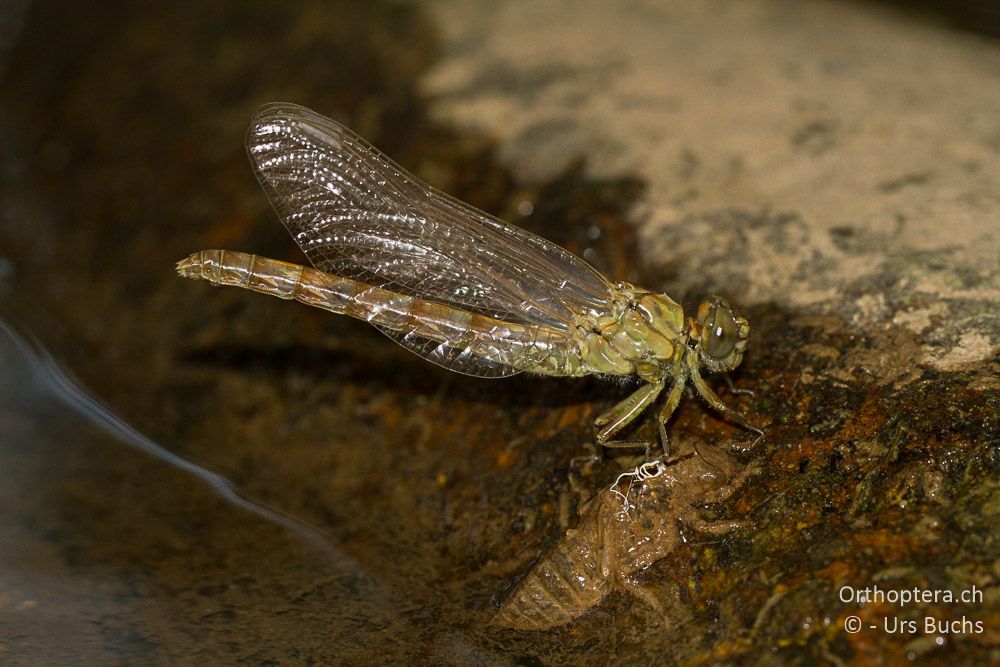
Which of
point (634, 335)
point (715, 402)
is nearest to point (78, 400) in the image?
point (634, 335)

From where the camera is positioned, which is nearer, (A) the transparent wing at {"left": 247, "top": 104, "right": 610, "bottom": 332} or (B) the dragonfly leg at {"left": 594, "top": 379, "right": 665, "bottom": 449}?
(B) the dragonfly leg at {"left": 594, "top": 379, "right": 665, "bottom": 449}

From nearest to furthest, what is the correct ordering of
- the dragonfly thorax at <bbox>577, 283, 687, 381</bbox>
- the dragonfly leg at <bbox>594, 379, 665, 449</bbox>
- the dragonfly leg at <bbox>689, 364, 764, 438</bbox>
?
the dragonfly leg at <bbox>689, 364, 764, 438</bbox> < the dragonfly leg at <bbox>594, 379, 665, 449</bbox> < the dragonfly thorax at <bbox>577, 283, 687, 381</bbox>

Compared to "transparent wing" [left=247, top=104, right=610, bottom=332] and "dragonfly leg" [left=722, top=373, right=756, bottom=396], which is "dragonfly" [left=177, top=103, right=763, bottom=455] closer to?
"transparent wing" [left=247, top=104, right=610, bottom=332]

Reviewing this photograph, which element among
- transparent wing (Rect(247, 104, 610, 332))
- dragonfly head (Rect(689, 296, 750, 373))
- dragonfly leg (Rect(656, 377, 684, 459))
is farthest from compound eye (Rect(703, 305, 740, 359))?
transparent wing (Rect(247, 104, 610, 332))

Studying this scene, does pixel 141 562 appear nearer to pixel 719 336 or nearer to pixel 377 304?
pixel 377 304

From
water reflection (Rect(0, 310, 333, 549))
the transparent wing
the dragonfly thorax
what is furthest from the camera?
water reflection (Rect(0, 310, 333, 549))

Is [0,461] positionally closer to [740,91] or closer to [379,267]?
[379,267]
